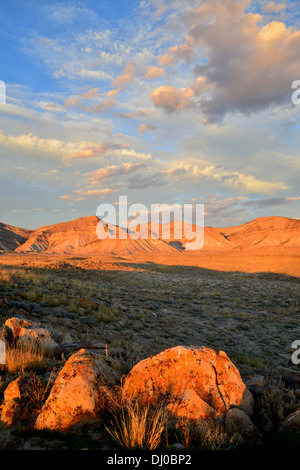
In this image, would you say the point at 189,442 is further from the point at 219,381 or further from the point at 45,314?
the point at 45,314

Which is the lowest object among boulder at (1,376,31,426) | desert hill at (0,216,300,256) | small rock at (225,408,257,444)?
small rock at (225,408,257,444)

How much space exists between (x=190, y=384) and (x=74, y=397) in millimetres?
1814

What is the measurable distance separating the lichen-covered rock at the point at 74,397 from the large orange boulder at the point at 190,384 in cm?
50

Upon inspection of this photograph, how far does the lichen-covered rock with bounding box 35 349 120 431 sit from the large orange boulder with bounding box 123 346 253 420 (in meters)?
0.50

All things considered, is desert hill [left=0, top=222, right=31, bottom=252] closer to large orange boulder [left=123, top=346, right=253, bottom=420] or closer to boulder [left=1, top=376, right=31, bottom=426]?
boulder [left=1, top=376, right=31, bottom=426]

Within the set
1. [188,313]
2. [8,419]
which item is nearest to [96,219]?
[188,313]

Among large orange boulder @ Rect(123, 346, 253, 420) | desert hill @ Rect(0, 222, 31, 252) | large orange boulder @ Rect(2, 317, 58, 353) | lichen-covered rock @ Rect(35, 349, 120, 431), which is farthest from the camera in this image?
desert hill @ Rect(0, 222, 31, 252)

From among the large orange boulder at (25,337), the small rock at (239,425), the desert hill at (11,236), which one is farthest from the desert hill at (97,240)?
the small rock at (239,425)

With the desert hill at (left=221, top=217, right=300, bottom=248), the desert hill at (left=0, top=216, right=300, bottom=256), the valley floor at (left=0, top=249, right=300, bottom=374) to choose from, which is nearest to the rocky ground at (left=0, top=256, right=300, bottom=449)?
the valley floor at (left=0, top=249, right=300, bottom=374)

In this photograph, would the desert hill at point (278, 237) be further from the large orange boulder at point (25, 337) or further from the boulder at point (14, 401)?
the boulder at point (14, 401)

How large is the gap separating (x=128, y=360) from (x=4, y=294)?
10.4m

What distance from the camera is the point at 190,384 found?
418 cm

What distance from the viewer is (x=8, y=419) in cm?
377

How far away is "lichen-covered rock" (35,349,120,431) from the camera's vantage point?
371 centimetres
